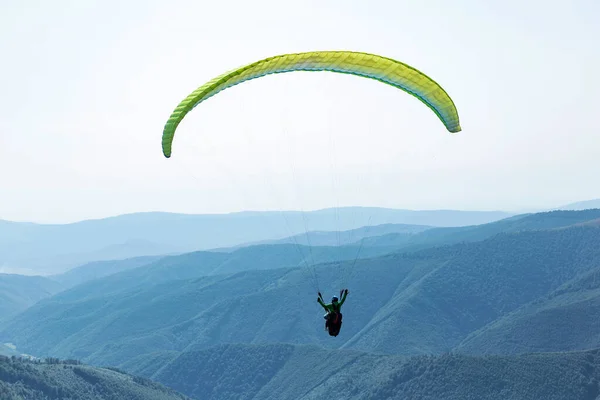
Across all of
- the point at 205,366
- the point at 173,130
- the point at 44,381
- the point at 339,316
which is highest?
the point at 173,130

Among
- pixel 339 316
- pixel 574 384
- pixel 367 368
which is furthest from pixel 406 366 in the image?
pixel 339 316

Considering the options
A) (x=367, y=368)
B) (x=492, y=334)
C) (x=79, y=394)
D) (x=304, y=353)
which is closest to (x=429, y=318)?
(x=492, y=334)

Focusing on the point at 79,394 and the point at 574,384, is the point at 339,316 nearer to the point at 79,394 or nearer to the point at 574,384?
the point at 574,384

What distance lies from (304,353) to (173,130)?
478 ft

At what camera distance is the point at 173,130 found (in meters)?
24.8

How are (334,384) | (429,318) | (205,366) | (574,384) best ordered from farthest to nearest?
(429,318) → (205,366) → (334,384) → (574,384)

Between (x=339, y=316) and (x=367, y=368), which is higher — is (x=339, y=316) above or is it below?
above

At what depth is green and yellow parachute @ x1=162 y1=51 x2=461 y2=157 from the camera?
24062mm

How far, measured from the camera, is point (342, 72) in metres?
26.7

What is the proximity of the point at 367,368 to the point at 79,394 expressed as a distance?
184 feet

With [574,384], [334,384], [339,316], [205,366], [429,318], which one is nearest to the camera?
[339,316]

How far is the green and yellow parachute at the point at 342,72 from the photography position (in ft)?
78.9

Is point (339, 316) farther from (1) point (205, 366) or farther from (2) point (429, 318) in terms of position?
(2) point (429, 318)

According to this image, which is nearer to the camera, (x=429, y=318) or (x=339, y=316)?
(x=339, y=316)
